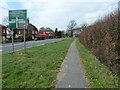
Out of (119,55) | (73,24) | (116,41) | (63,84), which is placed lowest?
(63,84)

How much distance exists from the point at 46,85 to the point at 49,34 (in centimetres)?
8901

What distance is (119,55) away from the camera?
368 cm

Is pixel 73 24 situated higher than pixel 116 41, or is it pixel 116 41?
pixel 73 24

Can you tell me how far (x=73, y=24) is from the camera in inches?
3263

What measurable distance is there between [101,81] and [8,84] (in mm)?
2994

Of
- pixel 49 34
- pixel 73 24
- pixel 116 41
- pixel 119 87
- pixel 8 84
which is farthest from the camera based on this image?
pixel 49 34

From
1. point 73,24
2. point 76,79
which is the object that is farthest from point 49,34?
point 76,79

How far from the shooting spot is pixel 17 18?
1040 cm

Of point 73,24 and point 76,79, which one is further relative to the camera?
point 73,24

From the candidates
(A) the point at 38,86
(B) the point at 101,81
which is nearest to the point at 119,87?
(B) the point at 101,81

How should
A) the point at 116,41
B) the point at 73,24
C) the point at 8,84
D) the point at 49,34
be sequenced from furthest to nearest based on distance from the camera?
the point at 49,34
the point at 73,24
the point at 116,41
the point at 8,84

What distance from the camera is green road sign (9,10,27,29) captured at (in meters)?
10.2

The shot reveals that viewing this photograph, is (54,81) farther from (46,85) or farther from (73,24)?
(73,24)

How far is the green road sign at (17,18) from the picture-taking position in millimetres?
10248
